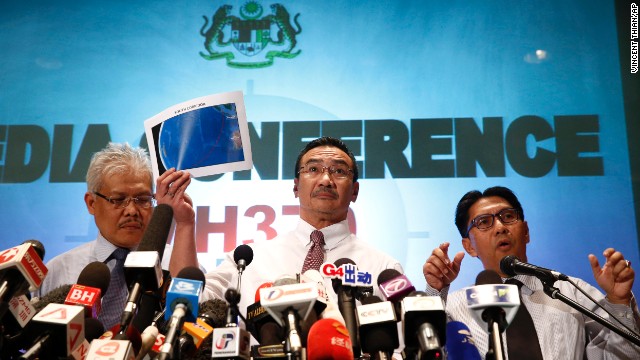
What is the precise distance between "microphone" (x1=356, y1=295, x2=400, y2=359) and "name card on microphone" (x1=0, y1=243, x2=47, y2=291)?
915 mm

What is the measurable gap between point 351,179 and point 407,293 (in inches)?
62.2

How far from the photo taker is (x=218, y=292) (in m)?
2.83

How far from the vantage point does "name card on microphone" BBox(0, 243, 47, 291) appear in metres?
1.63

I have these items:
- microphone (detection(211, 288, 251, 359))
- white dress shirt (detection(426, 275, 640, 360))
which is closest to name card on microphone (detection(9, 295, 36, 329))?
microphone (detection(211, 288, 251, 359))

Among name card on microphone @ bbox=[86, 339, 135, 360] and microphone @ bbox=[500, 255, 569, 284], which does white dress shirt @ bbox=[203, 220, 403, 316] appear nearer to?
microphone @ bbox=[500, 255, 569, 284]

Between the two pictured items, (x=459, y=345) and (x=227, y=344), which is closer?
(x=227, y=344)

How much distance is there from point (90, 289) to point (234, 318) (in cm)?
48

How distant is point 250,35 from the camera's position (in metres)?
4.37

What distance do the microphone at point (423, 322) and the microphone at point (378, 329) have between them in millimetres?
39

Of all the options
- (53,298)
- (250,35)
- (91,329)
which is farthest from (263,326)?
(250,35)

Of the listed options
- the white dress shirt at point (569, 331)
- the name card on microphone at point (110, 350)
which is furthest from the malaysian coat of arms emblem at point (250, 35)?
the name card on microphone at point (110, 350)

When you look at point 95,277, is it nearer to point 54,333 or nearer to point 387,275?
point 54,333

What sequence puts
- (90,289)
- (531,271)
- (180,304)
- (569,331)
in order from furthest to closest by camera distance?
(569,331) < (531,271) < (90,289) < (180,304)

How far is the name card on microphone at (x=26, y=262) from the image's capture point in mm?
1630
